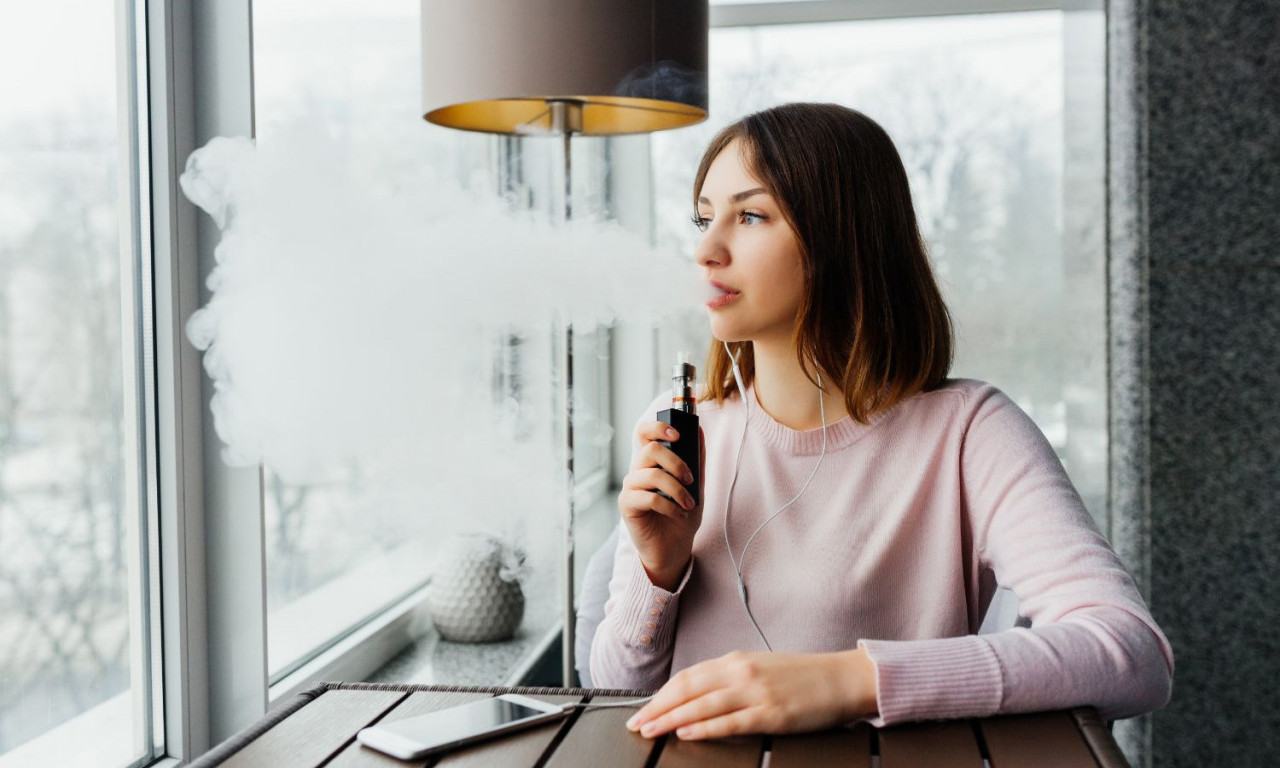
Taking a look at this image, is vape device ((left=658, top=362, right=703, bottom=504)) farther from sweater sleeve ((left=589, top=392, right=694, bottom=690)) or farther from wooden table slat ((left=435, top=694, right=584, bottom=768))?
wooden table slat ((left=435, top=694, right=584, bottom=768))

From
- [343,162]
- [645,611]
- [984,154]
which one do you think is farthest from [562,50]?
[984,154]

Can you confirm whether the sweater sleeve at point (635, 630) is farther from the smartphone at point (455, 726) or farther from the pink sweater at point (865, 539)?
the smartphone at point (455, 726)

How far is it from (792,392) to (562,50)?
572mm

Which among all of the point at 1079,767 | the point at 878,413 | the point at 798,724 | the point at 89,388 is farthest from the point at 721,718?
the point at 89,388

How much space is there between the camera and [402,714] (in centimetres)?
91

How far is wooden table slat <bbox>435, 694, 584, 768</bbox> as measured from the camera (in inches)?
30.5

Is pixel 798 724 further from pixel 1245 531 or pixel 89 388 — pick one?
pixel 1245 531

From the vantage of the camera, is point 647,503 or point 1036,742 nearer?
point 1036,742

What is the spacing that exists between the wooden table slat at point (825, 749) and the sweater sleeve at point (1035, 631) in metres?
0.03

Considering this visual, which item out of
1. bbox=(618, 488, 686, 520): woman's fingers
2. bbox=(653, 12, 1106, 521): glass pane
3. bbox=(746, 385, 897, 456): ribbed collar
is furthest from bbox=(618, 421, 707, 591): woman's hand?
bbox=(653, 12, 1106, 521): glass pane

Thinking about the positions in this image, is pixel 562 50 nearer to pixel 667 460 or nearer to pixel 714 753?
pixel 667 460

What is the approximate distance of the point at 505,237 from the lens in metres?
1.55

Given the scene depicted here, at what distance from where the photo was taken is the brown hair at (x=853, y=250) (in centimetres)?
125

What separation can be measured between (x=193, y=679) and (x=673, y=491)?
0.75 m
